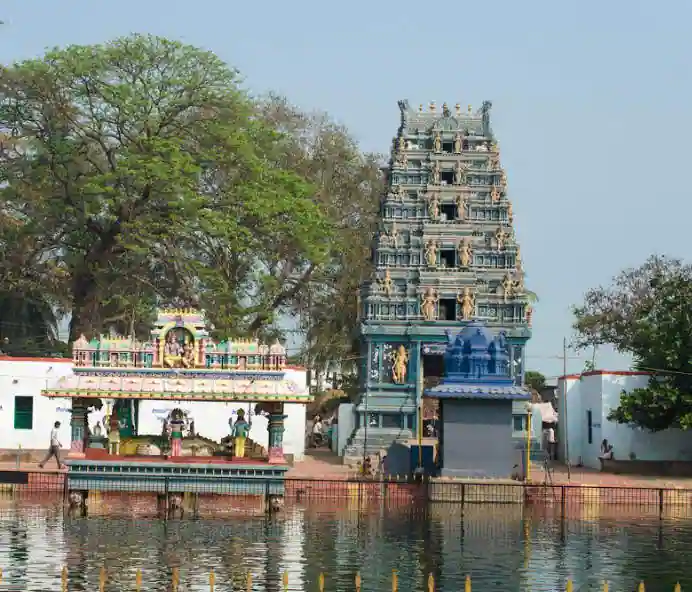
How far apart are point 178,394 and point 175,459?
1951mm

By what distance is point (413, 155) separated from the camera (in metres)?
63.2

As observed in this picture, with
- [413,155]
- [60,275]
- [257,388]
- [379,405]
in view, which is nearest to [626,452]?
[379,405]

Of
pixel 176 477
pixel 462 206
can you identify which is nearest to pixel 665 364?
pixel 462 206

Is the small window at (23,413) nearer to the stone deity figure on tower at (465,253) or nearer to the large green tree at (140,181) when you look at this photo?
the large green tree at (140,181)

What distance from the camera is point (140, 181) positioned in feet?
185

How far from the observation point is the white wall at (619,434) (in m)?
54.3

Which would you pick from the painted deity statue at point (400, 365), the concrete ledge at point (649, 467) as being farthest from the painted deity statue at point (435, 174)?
→ the concrete ledge at point (649, 467)

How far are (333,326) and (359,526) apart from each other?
3749cm

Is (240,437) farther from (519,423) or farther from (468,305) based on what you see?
(468,305)

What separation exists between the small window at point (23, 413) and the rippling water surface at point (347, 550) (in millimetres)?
13895

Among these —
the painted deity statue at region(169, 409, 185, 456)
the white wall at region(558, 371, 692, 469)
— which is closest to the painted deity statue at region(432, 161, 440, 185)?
the white wall at region(558, 371, 692, 469)

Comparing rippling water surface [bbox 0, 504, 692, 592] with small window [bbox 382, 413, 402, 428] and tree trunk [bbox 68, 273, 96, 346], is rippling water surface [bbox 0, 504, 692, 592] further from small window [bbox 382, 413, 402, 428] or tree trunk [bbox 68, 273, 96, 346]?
tree trunk [bbox 68, 273, 96, 346]

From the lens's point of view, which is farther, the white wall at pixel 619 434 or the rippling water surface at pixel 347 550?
the white wall at pixel 619 434

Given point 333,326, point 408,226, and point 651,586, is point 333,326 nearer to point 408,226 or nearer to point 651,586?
point 408,226
